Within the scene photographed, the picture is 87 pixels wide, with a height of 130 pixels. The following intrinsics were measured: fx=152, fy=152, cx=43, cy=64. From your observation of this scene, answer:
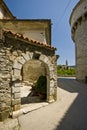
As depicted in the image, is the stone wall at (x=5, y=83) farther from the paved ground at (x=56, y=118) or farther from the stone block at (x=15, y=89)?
the paved ground at (x=56, y=118)

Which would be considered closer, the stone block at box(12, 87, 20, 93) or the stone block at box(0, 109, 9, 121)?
the stone block at box(0, 109, 9, 121)

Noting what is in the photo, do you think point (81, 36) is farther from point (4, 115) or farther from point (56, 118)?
point (4, 115)

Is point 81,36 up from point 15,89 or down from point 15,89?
up

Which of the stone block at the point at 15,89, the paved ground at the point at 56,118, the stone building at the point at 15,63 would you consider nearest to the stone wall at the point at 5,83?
the stone building at the point at 15,63

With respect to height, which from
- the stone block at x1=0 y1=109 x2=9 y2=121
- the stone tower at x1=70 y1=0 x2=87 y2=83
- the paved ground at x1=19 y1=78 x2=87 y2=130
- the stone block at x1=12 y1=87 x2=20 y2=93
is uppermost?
the stone tower at x1=70 y1=0 x2=87 y2=83

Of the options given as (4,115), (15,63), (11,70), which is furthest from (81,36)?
(4,115)

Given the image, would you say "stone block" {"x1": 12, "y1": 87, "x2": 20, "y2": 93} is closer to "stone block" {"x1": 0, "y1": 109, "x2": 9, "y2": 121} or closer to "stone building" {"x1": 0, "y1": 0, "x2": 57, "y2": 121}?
"stone building" {"x1": 0, "y1": 0, "x2": 57, "y2": 121}

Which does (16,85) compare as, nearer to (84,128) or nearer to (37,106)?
(37,106)

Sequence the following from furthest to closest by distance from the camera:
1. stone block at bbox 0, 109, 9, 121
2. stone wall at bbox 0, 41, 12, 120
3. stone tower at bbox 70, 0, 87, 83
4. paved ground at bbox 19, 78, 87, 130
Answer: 1. stone tower at bbox 70, 0, 87, 83
2. stone wall at bbox 0, 41, 12, 120
3. stone block at bbox 0, 109, 9, 121
4. paved ground at bbox 19, 78, 87, 130

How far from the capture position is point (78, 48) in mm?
20984

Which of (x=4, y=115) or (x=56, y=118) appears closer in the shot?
(x=4, y=115)

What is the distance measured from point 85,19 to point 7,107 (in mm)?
16744

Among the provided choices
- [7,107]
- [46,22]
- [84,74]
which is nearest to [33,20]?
[46,22]

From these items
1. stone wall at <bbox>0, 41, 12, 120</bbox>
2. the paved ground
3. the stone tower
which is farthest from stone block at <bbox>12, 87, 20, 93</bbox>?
the stone tower
